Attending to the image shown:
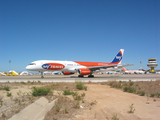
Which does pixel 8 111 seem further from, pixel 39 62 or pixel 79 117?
pixel 39 62

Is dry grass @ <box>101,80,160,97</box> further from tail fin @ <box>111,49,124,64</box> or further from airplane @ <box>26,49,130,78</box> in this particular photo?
tail fin @ <box>111,49,124,64</box>

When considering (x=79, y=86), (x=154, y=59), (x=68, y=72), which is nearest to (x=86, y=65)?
(x=68, y=72)

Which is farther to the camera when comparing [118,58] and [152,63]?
[152,63]

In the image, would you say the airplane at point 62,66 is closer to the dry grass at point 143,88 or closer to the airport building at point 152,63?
the dry grass at point 143,88

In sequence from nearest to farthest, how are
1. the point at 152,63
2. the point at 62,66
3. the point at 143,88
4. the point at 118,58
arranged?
the point at 143,88 < the point at 62,66 < the point at 118,58 < the point at 152,63

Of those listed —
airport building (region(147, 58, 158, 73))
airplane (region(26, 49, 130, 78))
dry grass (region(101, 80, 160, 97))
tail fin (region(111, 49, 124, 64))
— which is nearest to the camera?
dry grass (region(101, 80, 160, 97))

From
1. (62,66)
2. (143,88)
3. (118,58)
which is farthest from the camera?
(118,58)

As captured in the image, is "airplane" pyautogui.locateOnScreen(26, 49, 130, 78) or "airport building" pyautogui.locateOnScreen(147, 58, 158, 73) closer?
"airplane" pyautogui.locateOnScreen(26, 49, 130, 78)

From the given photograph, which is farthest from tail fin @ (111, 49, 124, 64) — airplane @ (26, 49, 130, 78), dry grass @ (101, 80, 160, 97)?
dry grass @ (101, 80, 160, 97)

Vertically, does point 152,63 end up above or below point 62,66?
above

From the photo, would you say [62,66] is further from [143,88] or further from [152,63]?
[152,63]

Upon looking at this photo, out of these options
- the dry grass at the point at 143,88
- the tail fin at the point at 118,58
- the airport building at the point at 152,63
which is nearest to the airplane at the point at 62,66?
the tail fin at the point at 118,58

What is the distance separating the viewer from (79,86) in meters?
10.9

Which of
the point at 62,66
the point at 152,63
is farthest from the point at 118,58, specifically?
the point at 152,63
